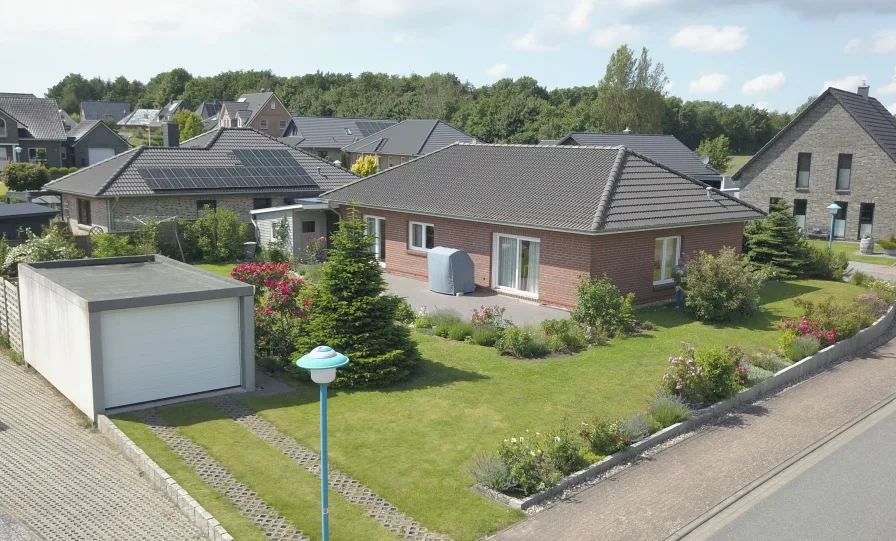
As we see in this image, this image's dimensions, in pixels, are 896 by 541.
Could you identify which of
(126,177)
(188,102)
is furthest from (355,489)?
(188,102)

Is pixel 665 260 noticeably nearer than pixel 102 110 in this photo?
Yes

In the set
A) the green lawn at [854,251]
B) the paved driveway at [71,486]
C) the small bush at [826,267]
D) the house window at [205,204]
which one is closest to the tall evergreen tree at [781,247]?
the small bush at [826,267]

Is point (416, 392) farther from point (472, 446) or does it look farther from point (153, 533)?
point (153, 533)

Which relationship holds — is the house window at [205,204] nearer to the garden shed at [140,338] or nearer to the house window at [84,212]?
the house window at [84,212]

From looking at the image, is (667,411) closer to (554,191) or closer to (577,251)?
(577,251)

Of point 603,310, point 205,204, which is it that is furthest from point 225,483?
point 205,204

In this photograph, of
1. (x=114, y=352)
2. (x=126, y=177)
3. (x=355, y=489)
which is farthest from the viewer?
(x=126, y=177)

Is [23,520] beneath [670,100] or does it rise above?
beneath
